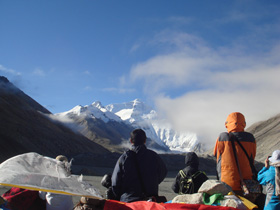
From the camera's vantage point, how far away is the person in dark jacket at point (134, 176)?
4176 mm

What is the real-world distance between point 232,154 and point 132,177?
5.13 ft

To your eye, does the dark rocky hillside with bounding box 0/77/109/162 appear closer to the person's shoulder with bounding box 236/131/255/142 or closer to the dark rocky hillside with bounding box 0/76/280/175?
the dark rocky hillside with bounding box 0/76/280/175

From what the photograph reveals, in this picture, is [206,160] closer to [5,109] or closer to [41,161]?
[5,109]

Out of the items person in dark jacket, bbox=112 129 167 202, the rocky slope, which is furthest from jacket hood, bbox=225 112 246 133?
the rocky slope

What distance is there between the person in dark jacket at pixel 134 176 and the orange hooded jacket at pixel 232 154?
106 centimetres

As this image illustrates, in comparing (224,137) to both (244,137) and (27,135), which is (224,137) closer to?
(244,137)

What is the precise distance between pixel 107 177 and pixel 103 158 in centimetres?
4004

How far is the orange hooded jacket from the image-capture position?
442cm

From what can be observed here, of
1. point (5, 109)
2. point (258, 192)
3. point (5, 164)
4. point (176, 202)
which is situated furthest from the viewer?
point (5, 109)

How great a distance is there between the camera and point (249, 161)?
177 inches

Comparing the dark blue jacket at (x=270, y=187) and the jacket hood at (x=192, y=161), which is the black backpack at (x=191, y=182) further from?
the dark blue jacket at (x=270, y=187)

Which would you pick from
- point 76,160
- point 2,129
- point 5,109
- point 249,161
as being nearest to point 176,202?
point 249,161

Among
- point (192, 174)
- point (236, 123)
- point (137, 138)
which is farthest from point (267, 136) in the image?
point (137, 138)

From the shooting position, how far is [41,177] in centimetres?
288
